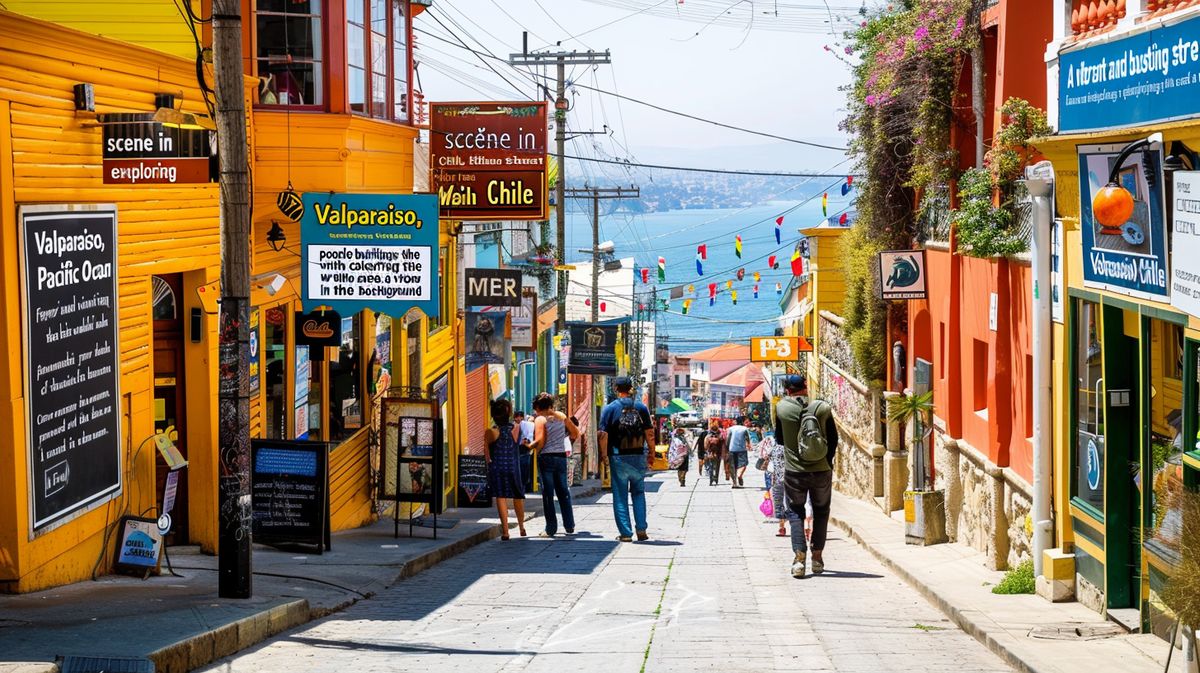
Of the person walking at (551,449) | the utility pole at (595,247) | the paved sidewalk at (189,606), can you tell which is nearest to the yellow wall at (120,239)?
the paved sidewalk at (189,606)

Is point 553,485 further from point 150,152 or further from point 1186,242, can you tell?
point 1186,242

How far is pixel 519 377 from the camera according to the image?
137 feet

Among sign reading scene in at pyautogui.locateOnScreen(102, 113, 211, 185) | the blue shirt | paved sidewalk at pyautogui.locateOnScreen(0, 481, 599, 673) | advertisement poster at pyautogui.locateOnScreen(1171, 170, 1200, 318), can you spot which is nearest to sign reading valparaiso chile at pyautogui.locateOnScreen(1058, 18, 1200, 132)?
advertisement poster at pyautogui.locateOnScreen(1171, 170, 1200, 318)

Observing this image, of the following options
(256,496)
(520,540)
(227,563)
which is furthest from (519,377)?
(227,563)

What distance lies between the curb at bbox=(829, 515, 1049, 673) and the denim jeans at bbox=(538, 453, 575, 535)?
3884mm

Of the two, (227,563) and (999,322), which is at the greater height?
(999,322)

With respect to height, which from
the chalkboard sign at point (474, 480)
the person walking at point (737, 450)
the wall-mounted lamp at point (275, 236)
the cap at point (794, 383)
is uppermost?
the wall-mounted lamp at point (275, 236)

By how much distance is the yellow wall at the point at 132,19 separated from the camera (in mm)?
14367

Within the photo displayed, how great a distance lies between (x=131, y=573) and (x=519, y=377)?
30199 millimetres

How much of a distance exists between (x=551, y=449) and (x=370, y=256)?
3.74 meters

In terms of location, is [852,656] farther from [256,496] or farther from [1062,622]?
[256,496]

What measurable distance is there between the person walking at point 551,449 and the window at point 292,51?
4421mm

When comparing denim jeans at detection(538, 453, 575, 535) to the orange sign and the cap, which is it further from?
the orange sign

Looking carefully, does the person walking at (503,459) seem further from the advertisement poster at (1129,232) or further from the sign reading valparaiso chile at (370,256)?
the advertisement poster at (1129,232)
